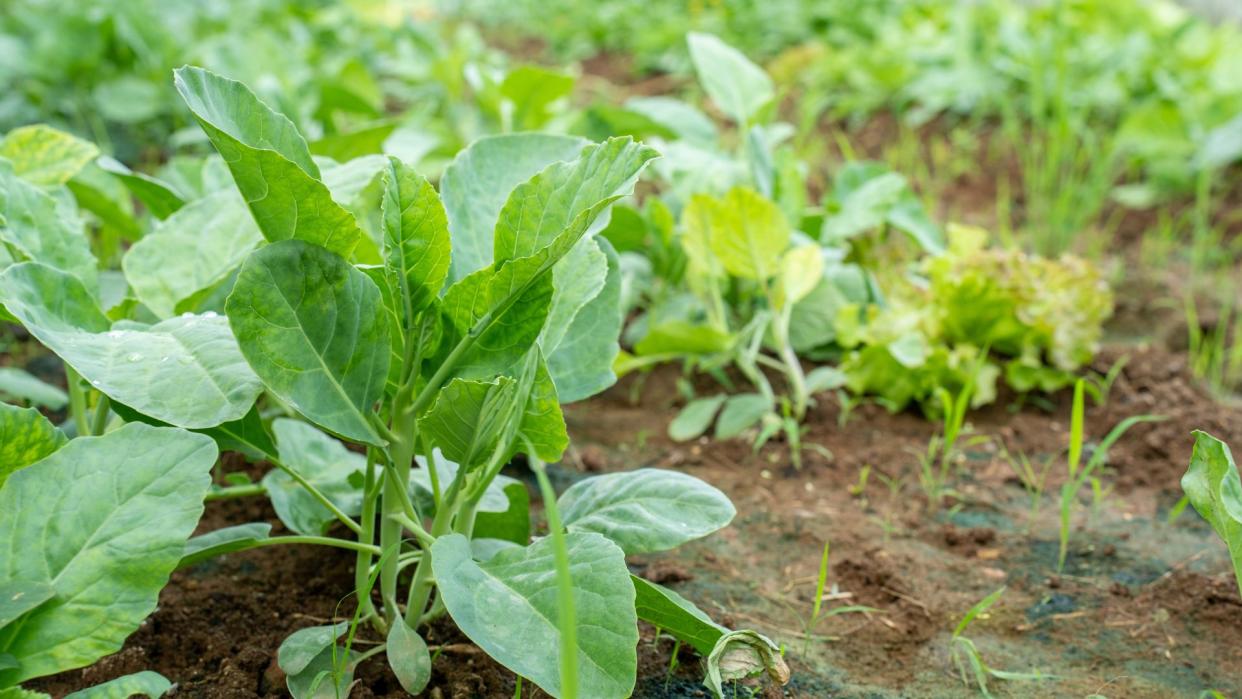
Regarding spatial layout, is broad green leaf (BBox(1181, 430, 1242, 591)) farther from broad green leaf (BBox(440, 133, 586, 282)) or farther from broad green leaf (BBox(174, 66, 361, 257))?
broad green leaf (BBox(174, 66, 361, 257))

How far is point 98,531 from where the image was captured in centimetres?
103

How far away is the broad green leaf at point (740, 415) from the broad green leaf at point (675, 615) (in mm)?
835

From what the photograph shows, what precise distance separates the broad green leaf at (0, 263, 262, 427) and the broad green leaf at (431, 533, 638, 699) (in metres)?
0.26

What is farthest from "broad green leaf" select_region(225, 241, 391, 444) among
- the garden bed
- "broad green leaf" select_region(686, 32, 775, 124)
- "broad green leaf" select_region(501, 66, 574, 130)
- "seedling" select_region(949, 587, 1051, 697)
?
"broad green leaf" select_region(501, 66, 574, 130)

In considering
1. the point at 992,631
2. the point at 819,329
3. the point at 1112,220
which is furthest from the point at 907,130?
the point at 992,631

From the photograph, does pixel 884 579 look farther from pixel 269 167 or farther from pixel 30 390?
pixel 30 390

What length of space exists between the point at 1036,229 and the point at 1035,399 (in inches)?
39.8

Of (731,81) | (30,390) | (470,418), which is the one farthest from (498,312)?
(731,81)

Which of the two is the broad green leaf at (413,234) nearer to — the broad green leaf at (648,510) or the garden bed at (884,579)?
the broad green leaf at (648,510)

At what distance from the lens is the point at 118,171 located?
5.37 ft

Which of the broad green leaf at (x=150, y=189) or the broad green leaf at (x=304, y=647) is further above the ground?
the broad green leaf at (x=150, y=189)

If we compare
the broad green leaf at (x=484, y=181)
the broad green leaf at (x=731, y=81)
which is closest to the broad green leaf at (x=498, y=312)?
the broad green leaf at (x=484, y=181)

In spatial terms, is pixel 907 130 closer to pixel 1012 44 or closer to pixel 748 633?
pixel 1012 44

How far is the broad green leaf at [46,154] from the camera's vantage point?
160 centimetres
